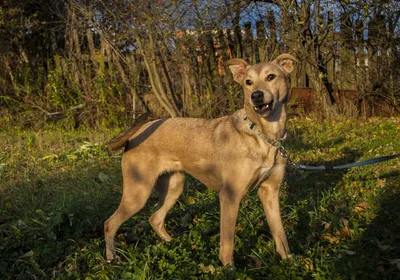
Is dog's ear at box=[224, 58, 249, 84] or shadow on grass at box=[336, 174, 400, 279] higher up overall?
dog's ear at box=[224, 58, 249, 84]

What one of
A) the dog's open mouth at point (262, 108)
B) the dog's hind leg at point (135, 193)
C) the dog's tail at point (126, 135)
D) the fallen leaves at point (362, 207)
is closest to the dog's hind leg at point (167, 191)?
the dog's hind leg at point (135, 193)

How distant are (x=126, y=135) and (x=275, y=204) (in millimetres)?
1573

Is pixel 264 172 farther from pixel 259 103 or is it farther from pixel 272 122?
pixel 259 103

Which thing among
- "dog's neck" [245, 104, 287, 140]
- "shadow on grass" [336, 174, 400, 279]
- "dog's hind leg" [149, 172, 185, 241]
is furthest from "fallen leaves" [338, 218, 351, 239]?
"dog's hind leg" [149, 172, 185, 241]

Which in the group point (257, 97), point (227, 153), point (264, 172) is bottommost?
point (264, 172)

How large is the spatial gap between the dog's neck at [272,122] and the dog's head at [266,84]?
0.05 meters

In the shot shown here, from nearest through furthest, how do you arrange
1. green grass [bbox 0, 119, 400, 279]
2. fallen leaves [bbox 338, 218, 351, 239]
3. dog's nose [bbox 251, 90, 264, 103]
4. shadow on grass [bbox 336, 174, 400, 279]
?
shadow on grass [bbox 336, 174, 400, 279] < green grass [bbox 0, 119, 400, 279] < dog's nose [bbox 251, 90, 264, 103] < fallen leaves [bbox 338, 218, 351, 239]

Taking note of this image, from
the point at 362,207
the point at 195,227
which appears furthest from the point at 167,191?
the point at 362,207

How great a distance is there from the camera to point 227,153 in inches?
143

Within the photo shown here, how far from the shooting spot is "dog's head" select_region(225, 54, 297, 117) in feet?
11.5

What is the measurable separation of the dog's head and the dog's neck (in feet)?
0.15

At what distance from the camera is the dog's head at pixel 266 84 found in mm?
3518

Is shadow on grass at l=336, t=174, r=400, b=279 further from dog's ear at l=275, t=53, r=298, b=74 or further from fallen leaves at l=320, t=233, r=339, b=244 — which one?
dog's ear at l=275, t=53, r=298, b=74

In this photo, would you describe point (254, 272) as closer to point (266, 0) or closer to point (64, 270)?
point (64, 270)
